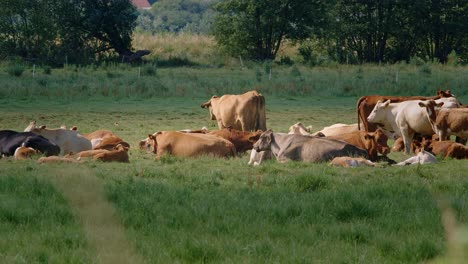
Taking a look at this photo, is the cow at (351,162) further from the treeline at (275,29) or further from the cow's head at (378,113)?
the treeline at (275,29)

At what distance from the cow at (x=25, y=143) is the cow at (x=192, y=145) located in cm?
172

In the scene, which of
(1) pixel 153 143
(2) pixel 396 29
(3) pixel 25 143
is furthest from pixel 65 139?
(2) pixel 396 29

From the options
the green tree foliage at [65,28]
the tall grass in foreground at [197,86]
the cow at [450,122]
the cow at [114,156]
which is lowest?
the tall grass in foreground at [197,86]

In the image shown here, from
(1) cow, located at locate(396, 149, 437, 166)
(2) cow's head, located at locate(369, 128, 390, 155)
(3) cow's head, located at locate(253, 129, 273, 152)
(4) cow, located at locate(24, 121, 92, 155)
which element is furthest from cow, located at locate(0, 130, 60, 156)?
(1) cow, located at locate(396, 149, 437, 166)

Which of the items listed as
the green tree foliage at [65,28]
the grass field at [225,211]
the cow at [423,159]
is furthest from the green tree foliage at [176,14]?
the grass field at [225,211]

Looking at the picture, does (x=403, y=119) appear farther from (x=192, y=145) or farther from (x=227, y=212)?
(x=227, y=212)

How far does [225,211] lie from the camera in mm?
7816

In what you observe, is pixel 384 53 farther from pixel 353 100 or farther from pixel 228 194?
pixel 228 194

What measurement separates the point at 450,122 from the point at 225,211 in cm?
722

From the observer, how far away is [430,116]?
1430 centimetres

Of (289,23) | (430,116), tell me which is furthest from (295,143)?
(289,23)

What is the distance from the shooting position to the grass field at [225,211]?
6.25m

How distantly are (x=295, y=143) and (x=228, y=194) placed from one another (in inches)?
158

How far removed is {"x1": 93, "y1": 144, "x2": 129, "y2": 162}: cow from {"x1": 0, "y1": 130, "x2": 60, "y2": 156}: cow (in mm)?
973
